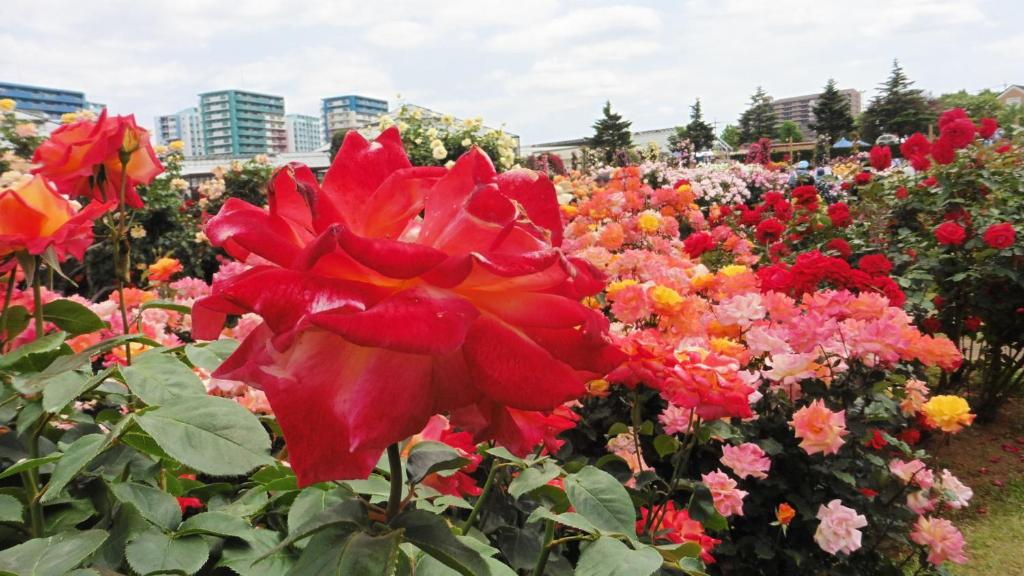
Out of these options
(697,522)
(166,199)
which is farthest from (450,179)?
(166,199)

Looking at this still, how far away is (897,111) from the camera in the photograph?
3591 cm

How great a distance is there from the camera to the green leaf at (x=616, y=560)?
0.58 metres

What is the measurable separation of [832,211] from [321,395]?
4.11m

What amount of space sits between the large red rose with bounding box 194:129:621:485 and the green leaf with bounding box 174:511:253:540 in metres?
0.21

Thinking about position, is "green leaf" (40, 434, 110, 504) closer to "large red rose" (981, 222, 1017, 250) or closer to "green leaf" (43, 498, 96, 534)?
"green leaf" (43, 498, 96, 534)

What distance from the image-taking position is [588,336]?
402 mm

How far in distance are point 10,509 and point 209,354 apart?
0.21 meters

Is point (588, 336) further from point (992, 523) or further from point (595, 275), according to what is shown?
point (992, 523)

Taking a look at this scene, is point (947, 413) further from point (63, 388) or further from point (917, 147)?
point (917, 147)

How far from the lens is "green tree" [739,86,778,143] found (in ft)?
156

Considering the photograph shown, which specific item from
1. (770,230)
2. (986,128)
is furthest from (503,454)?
(986,128)

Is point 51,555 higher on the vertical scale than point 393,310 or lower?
lower

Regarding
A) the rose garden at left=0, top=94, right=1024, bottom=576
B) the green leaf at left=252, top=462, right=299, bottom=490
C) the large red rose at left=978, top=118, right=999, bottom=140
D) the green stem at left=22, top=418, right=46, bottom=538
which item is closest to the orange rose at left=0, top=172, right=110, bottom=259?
the rose garden at left=0, top=94, right=1024, bottom=576

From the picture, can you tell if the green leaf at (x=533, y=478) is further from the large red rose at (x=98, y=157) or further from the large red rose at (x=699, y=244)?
the large red rose at (x=699, y=244)
